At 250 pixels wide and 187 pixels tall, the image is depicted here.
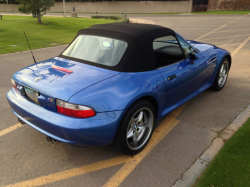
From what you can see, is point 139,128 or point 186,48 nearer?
point 139,128

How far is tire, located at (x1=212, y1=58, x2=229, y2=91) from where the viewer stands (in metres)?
4.70

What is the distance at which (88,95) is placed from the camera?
2.36 metres

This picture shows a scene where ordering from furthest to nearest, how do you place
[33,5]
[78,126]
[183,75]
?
[33,5]
[183,75]
[78,126]

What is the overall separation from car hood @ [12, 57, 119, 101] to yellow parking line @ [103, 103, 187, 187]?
111 centimetres

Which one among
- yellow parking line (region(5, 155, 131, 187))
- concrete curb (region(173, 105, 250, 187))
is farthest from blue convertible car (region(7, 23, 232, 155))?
concrete curb (region(173, 105, 250, 187))

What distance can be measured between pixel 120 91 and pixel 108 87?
5.8 inches

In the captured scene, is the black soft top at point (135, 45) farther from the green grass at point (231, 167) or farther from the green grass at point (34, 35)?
the green grass at point (34, 35)

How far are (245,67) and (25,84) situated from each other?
660cm

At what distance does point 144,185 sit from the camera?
96.0 inches

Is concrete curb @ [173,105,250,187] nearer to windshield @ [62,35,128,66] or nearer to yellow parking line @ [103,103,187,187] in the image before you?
yellow parking line @ [103,103,187,187]

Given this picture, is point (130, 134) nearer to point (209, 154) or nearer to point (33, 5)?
point (209, 154)

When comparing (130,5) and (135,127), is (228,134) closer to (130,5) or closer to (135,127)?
(135,127)

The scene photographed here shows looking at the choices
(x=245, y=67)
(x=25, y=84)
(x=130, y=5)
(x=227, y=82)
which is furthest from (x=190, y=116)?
(x=130, y=5)

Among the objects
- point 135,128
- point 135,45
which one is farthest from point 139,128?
point 135,45
